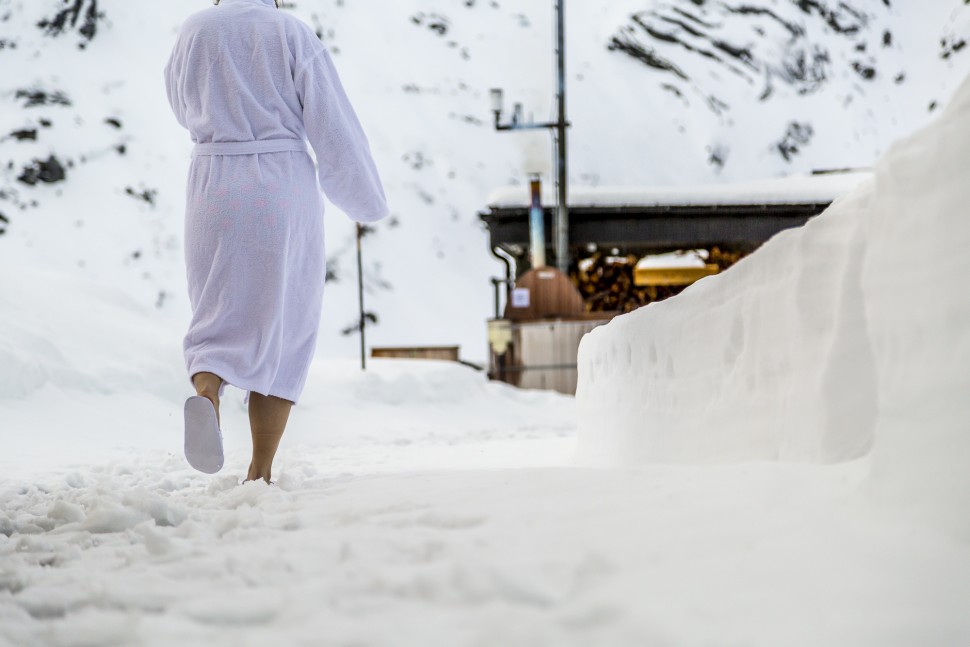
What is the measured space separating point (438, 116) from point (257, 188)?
31.7 meters

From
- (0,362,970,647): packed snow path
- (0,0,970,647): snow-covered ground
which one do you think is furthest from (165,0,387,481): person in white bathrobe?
(0,362,970,647): packed snow path

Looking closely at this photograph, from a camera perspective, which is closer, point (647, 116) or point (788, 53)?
point (647, 116)

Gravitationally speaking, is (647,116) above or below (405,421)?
above

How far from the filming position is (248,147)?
2352mm

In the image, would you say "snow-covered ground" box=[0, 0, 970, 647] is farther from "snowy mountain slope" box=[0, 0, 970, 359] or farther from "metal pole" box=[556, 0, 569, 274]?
"snowy mountain slope" box=[0, 0, 970, 359]

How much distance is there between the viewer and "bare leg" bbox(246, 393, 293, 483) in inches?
92.3

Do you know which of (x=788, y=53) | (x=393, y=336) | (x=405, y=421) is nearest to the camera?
(x=405, y=421)

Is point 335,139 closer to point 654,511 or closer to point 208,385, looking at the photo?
point 208,385

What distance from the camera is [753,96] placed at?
35.9 m

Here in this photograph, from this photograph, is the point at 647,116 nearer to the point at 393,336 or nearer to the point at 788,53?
the point at 788,53

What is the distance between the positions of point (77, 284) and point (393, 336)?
726 inches

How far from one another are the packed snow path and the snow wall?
8 centimetres

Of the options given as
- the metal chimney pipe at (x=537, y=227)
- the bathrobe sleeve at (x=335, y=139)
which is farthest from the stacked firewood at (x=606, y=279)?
the bathrobe sleeve at (x=335, y=139)

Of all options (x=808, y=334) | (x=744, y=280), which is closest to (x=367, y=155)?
(x=744, y=280)
